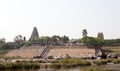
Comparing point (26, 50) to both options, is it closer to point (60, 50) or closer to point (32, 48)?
point (32, 48)

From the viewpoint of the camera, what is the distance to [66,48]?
88562mm

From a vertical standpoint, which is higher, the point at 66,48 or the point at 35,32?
the point at 35,32

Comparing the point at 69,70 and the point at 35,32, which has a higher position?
the point at 35,32

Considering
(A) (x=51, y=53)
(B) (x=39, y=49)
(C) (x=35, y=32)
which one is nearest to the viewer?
(A) (x=51, y=53)

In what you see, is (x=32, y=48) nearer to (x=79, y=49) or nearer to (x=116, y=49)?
(x=79, y=49)

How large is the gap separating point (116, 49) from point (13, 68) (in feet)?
184

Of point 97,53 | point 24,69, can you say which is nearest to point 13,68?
point 24,69

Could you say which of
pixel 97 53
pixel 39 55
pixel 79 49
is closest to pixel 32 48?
pixel 39 55

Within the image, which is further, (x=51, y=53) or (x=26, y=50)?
(x=26, y=50)

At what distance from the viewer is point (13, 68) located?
40.8 meters

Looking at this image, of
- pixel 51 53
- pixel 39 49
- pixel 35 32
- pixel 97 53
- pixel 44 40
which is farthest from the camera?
pixel 35 32

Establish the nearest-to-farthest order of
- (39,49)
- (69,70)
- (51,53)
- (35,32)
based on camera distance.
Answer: (69,70) < (51,53) < (39,49) < (35,32)

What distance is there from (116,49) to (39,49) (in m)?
25.6

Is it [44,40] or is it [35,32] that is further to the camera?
[35,32]
